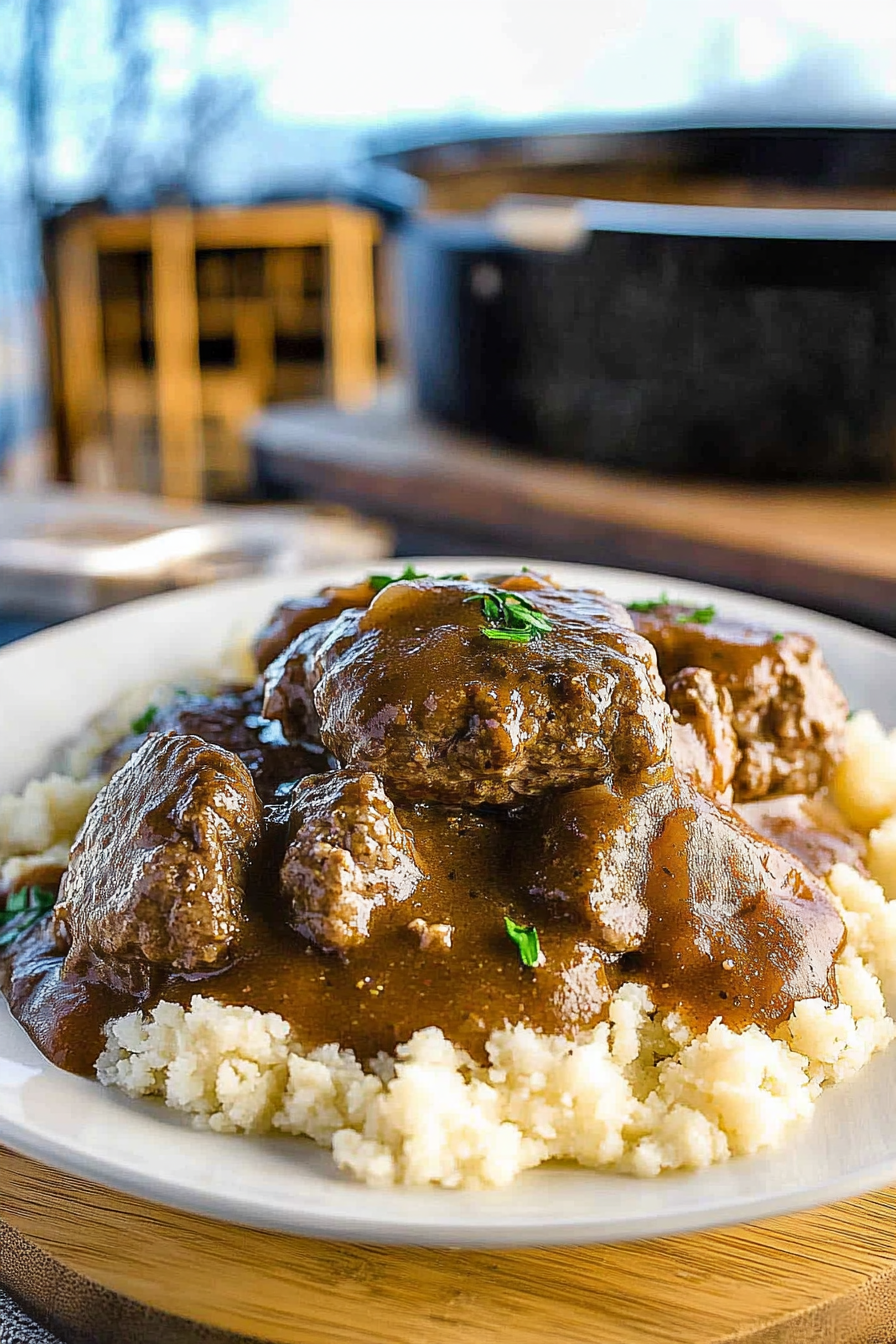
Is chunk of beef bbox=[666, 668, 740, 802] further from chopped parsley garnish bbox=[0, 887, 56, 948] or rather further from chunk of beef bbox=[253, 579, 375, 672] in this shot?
chopped parsley garnish bbox=[0, 887, 56, 948]

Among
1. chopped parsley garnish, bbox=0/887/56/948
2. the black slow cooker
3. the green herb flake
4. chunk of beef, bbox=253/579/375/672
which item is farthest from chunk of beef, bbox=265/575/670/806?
the black slow cooker

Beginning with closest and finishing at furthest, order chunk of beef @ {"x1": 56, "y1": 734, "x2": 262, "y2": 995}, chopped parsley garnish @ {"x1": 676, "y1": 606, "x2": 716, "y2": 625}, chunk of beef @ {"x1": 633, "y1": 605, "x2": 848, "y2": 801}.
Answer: chunk of beef @ {"x1": 56, "y1": 734, "x2": 262, "y2": 995} → chunk of beef @ {"x1": 633, "y1": 605, "x2": 848, "y2": 801} → chopped parsley garnish @ {"x1": 676, "y1": 606, "x2": 716, "y2": 625}

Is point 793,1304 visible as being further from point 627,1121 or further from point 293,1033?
point 293,1033

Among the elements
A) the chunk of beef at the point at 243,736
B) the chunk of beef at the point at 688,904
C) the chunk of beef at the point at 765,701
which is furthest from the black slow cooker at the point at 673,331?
the chunk of beef at the point at 688,904

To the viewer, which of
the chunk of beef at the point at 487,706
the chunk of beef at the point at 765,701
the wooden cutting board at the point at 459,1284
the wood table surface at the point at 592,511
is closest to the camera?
the wooden cutting board at the point at 459,1284

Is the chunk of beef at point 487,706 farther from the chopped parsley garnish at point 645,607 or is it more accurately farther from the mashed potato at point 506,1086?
the chopped parsley garnish at point 645,607

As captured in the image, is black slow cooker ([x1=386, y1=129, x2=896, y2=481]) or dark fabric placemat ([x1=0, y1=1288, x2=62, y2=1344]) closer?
dark fabric placemat ([x1=0, y1=1288, x2=62, y2=1344])

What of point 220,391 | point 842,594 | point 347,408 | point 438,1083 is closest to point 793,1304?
point 438,1083
